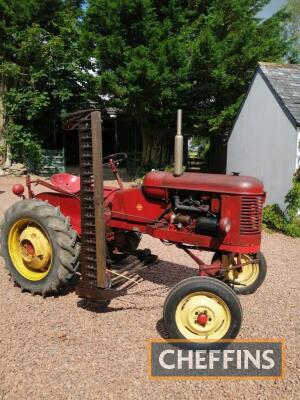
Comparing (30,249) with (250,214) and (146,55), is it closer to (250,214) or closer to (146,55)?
(250,214)

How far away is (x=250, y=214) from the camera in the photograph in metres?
3.55

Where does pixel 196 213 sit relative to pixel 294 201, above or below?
above

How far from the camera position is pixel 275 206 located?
28.5 feet

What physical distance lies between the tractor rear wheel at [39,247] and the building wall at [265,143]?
6051 mm

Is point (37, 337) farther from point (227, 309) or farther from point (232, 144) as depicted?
point (232, 144)

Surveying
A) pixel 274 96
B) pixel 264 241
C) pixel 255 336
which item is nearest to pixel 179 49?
pixel 274 96

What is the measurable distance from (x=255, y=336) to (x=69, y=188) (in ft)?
8.81

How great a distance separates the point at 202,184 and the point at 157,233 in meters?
0.70

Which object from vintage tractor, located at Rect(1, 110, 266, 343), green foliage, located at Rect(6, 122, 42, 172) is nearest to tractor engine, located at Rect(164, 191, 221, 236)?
vintage tractor, located at Rect(1, 110, 266, 343)

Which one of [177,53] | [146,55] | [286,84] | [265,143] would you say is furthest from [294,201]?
[146,55]

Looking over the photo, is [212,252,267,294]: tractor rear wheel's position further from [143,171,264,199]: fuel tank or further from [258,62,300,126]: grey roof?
[258,62,300,126]: grey roof

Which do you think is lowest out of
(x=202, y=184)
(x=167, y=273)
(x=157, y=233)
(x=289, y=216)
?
(x=167, y=273)

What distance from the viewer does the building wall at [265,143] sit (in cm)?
868

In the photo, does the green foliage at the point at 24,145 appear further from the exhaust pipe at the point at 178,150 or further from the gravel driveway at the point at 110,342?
the exhaust pipe at the point at 178,150
